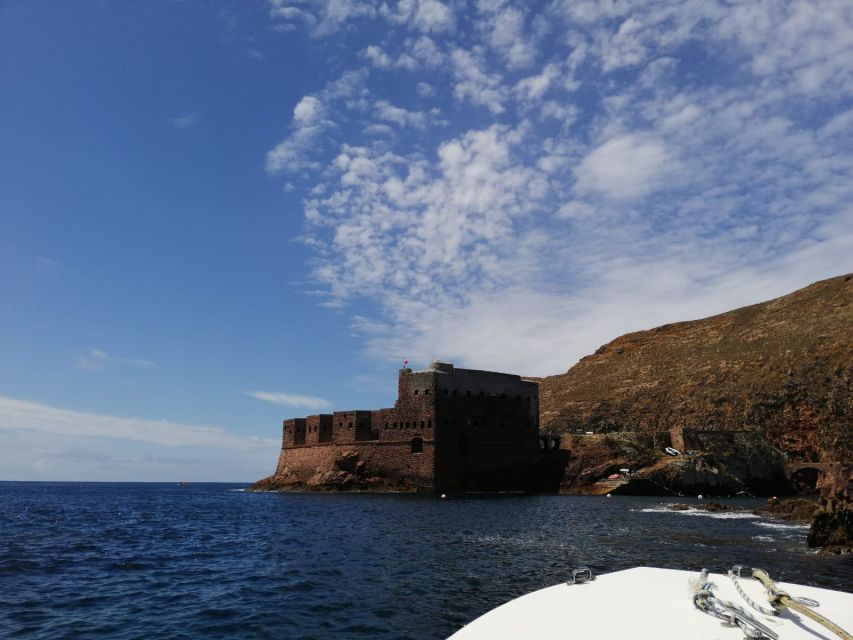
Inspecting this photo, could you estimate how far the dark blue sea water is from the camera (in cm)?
1307

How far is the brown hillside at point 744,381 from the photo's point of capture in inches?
2670

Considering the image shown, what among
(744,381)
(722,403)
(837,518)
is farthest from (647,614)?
(744,381)

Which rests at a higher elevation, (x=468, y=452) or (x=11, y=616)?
(x=468, y=452)

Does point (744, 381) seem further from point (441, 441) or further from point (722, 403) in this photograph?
point (441, 441)

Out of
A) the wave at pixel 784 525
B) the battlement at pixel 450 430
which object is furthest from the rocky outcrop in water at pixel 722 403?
the wave at pixel 784 525

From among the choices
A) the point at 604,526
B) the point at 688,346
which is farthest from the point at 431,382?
the point at 688,346

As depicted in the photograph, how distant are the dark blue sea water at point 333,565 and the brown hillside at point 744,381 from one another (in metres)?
41.7

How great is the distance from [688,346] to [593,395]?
1913 cm

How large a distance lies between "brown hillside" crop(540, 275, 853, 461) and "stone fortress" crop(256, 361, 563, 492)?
2565 cm

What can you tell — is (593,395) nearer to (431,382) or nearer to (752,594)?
(431,382)

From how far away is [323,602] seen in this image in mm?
14539

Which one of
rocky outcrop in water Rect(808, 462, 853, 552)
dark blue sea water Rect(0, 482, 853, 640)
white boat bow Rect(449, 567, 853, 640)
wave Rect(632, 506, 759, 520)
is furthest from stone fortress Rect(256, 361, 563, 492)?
white boat bow Rect(449, 567, 853, 640)

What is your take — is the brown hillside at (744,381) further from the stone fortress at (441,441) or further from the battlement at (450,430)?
the battlement at (450,430)

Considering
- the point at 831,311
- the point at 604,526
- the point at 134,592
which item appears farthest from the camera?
the point at 831,311
